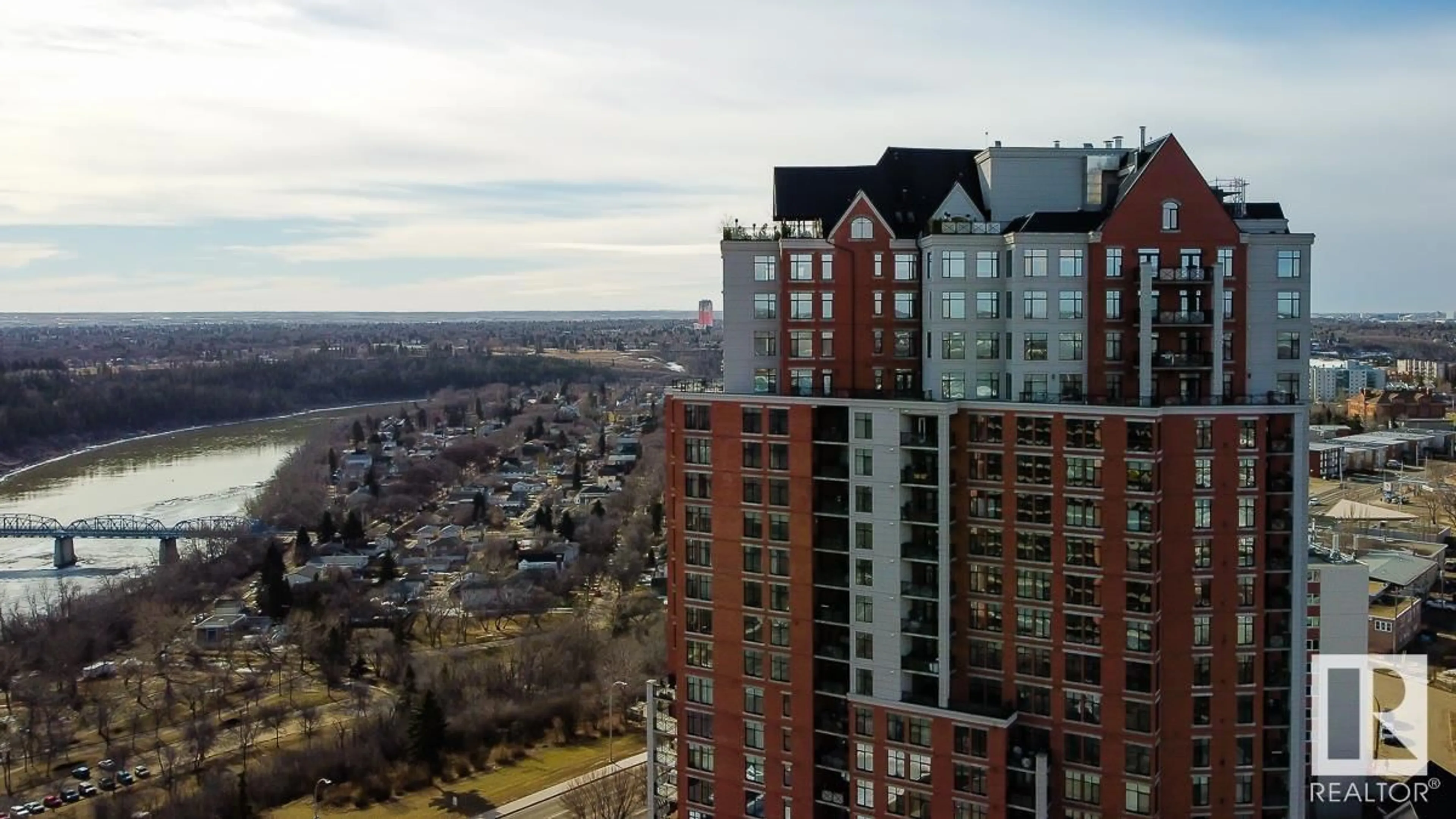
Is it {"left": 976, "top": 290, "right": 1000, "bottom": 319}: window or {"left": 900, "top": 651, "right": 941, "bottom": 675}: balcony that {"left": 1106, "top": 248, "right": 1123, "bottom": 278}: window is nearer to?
{"left": 976, "top": 290, "right": 1000, "bottom": 319}: window

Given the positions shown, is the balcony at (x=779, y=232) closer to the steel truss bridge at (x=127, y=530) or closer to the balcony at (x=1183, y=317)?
the balcony at (x=1183, y=317)

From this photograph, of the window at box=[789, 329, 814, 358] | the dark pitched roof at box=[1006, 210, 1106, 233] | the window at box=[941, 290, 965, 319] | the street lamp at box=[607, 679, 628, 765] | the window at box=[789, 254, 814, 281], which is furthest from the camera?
the street lamp at box=[607, 679, 628, 765]

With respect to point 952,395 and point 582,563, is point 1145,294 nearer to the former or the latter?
point 952,395

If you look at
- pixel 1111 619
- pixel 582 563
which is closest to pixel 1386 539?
pixel 582 563

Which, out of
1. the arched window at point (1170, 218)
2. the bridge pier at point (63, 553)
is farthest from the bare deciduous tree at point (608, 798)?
the bridge pier at point (63, 553)

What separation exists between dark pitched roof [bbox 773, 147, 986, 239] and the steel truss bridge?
65394 millimetres

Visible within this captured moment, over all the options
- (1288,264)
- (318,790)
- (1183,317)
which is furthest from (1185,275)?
(318,790)

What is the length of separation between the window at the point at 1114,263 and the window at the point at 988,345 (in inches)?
120

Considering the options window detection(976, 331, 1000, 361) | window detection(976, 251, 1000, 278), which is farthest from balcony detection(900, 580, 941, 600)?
window detection(976, 251, 1000, 278)

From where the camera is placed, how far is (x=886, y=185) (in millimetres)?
30547

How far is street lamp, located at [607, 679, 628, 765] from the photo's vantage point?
48.3 meters

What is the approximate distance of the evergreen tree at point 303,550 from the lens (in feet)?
261

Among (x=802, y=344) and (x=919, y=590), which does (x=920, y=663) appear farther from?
(x=802, y=344)

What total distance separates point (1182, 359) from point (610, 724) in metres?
31.2
